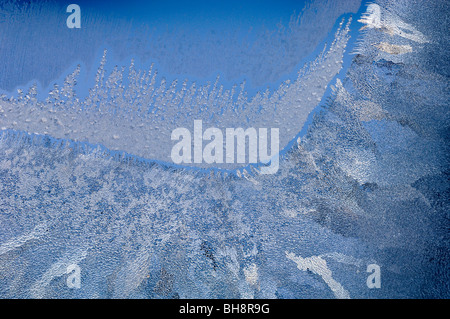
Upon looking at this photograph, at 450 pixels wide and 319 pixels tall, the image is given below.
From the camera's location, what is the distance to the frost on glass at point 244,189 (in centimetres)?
A: 66

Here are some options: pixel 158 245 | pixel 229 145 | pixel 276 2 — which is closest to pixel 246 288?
pixel 158 245

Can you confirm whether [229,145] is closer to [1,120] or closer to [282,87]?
[282,87]

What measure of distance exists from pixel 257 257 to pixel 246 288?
7 centimetres

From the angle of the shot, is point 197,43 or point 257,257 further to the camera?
point 197,43

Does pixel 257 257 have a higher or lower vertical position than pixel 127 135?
lower

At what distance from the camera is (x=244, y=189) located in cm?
70

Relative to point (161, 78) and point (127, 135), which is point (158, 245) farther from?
point (161, 78)

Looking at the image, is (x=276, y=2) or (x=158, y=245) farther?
(x=276, y=2)

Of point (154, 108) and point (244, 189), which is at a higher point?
point (154, 108)

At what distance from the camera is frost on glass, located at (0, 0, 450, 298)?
26.0 inches

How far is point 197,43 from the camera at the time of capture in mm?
782

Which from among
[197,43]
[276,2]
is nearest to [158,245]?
[197,43]

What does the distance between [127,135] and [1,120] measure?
0.93 feet
